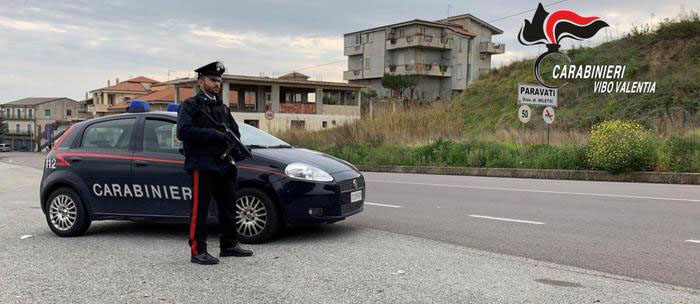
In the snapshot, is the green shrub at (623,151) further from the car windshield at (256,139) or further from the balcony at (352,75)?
the balcony at (352,75)

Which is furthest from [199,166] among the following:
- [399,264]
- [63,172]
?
[63,172]

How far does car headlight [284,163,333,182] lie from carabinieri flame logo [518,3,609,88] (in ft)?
78.1

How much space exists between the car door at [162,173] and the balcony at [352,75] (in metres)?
68.2

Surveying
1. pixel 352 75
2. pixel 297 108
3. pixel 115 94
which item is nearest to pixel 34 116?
pixel 115 94

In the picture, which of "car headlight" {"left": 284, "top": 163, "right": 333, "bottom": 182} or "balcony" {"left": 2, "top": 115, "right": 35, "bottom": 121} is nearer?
"car headlight" {"left": 284, "top": 163, "right": 333, "bottom": 182}

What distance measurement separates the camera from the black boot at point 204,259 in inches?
210

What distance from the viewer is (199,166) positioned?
5301 mm

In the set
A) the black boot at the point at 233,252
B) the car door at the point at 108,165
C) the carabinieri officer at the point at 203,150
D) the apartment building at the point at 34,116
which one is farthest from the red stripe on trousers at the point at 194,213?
the apartment building at the point at 34,116

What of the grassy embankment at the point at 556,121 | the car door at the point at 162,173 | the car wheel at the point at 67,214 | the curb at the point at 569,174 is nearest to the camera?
the car door at the point at 162,173

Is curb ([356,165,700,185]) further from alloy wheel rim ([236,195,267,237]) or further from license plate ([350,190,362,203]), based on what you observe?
alloy wheel rim ([236,195,267,237])

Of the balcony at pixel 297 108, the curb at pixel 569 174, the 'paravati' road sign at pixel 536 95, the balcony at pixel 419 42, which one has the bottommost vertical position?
the curb at pixel 569 174

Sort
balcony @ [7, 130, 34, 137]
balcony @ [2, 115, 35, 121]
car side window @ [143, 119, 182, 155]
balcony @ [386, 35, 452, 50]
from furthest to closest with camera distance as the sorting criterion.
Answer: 1. balcony @ [2, 115, 35, 121]
2. balcony @ [7, 130, 34, 137]
3. balcony @ [386, 35, 452, 50]
4. car side window @ [143, 119, 182, 155]

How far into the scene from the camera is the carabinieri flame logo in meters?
28.9

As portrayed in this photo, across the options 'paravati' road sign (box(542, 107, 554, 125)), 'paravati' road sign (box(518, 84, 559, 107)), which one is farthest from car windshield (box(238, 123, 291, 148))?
'paravati' road sign (box(518, 84, 559, 107))
